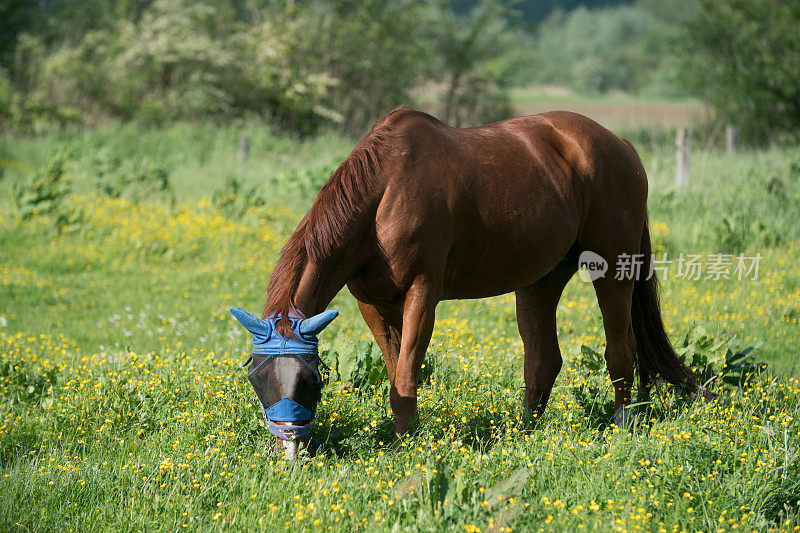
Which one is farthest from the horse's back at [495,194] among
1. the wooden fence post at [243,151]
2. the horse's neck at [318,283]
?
the wooden fence post at [243,151]

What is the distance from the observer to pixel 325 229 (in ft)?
12.6

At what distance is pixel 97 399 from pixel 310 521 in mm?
2225

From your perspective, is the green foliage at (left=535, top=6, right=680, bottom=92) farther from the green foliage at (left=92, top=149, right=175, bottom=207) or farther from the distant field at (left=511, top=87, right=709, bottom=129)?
the green foliage at (left=92, top=149, right=175, bottom=207)

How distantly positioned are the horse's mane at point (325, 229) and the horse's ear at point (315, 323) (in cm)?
10

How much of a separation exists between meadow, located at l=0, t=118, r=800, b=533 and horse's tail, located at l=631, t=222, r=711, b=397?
0.47 ft


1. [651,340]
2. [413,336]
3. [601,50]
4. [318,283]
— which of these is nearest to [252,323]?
[318,283]

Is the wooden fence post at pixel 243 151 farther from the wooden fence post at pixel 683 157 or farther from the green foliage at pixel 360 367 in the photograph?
the green foliage at pixel 360 367

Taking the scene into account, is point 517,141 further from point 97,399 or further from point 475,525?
point 97,399

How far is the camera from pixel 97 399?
4.94 m

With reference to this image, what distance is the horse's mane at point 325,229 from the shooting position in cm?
375

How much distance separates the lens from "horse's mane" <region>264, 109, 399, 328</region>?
375 cm

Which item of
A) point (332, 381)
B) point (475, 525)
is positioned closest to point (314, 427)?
point (332, 381)

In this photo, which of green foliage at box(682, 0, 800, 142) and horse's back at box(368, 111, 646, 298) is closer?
horse's back at box(368, 111, 646, 298)

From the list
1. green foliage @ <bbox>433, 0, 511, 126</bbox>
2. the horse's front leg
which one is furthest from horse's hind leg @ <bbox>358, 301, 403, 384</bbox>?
green foliage @ <bbox>433, 0, 511, 126</bbox>
